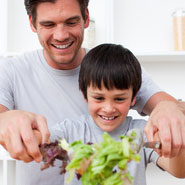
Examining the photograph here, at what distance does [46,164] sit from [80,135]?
0.51 meters

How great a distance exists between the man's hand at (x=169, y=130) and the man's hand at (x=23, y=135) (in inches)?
12.3

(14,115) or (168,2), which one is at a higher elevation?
(168,2)

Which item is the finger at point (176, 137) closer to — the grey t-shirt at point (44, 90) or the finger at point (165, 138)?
the finger at point (165, 138)

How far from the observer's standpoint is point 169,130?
0.88 m

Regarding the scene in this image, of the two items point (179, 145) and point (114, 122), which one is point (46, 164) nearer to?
point (179, 145)

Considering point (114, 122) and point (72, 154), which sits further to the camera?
point (114, 122)

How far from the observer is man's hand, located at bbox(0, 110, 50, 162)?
82cm

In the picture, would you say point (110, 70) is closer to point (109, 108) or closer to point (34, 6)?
point (109, 108)

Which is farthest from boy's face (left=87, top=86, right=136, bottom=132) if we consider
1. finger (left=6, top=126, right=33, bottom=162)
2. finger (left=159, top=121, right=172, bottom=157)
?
finger (left=6, top=126, right=33, bottom=162)

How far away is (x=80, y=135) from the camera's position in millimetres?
1261

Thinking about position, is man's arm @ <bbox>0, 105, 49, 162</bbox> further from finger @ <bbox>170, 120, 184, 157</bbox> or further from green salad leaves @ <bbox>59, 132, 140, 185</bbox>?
finger @ <bbox>170, 120, 184, 157</bbox>

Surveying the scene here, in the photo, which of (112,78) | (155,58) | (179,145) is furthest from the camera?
(155,58)

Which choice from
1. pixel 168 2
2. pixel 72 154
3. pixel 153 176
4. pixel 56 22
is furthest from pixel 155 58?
pixel 72 154

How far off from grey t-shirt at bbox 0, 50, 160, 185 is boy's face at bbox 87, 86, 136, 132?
0.75 feet
